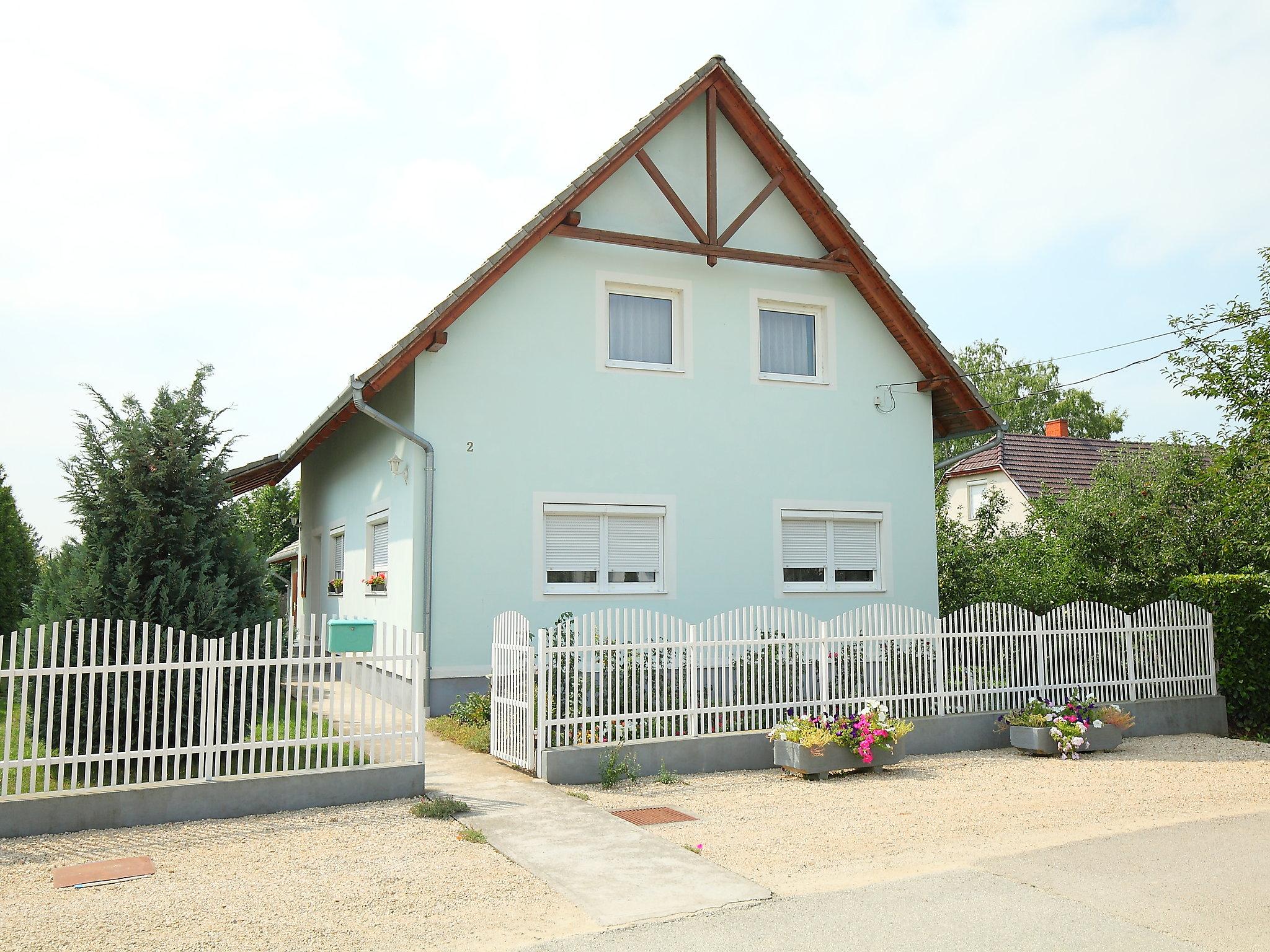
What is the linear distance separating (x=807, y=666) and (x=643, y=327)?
224 inches

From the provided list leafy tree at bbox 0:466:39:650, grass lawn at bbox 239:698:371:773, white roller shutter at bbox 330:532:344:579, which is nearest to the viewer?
grass lawn at bbox 239:698:371:773

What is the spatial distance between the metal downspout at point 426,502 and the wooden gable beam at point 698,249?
10.6 feet

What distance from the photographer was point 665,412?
1448 centimetres

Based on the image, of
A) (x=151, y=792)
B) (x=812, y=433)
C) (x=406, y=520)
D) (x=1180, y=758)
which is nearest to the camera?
(x=151, y=792)

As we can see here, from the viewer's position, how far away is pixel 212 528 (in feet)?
31.0

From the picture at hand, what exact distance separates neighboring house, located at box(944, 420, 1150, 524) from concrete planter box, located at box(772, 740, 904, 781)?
2019 cm

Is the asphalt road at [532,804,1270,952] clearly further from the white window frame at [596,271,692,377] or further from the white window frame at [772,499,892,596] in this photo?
the white window frame at [596,271,692,377]

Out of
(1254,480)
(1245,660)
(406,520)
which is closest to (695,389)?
(406,520)

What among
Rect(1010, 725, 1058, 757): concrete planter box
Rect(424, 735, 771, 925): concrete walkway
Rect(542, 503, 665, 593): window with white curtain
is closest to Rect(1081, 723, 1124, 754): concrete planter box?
Rect(1010, 725, 1058, 757): concrete planter box

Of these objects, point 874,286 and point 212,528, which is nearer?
point 212,528

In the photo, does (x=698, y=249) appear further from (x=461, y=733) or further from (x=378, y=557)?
(x=461, y=733)

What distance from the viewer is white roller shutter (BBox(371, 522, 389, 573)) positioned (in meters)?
14.9

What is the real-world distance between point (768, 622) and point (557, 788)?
330 centimetres

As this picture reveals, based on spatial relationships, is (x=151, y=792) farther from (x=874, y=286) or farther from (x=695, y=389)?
(x=874, y=286)
